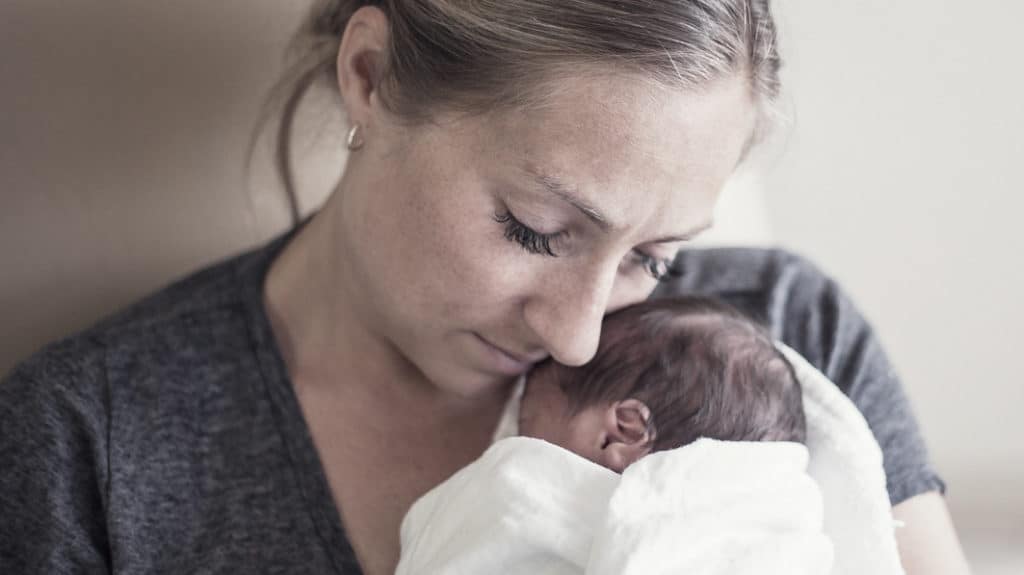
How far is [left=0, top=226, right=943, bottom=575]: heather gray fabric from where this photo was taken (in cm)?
132

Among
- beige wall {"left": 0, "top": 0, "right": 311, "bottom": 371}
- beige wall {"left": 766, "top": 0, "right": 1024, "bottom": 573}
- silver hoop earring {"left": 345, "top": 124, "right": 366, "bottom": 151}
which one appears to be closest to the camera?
silver hoop earring {"left": 345, "top": 124, "right": 366, "bottom": 151}

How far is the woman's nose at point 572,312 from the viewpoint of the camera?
1.19m

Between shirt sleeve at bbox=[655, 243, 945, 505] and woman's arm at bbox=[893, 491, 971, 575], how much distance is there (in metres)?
0.02

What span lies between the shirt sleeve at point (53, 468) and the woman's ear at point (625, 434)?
0.60 meters

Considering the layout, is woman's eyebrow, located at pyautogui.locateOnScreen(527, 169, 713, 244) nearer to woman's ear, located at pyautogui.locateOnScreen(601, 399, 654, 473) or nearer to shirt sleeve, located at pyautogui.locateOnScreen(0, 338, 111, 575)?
woman's ear, located at pyautogui.locateOnScreen(601, 399, 654, 473)

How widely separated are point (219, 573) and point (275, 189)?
63 cm

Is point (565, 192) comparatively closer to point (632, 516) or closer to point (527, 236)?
point (527, 236)

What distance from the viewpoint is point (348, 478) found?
1.40 m

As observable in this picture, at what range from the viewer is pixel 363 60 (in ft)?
4.28

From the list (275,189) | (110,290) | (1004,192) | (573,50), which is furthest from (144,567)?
(1004,192)

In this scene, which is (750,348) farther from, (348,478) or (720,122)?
(348,478)

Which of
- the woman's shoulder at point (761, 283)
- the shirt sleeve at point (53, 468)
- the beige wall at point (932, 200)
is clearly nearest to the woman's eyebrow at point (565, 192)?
the woman's shoulder at point (761, 283)

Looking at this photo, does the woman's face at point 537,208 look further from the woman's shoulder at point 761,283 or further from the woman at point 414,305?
the woman's shoulder at point 761,283

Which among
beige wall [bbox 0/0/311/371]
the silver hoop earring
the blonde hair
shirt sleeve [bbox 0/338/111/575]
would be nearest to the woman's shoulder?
the blonde hair
